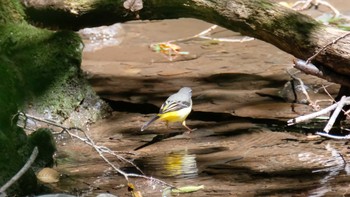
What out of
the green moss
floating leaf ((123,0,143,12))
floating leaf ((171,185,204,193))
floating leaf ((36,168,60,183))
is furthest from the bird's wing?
the green moss

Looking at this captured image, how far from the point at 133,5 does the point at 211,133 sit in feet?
4.93

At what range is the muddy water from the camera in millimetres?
5812

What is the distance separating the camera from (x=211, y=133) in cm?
722

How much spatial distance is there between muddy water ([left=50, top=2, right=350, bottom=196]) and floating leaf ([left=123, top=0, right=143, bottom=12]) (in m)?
1.07

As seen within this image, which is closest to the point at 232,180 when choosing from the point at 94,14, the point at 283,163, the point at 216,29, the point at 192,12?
the point at 283,163

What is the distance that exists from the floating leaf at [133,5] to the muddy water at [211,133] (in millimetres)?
1071

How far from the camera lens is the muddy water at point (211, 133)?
5812mm

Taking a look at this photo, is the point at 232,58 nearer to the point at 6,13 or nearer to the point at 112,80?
the point at 112,80

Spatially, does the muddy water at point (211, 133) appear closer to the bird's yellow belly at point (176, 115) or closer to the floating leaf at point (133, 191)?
the floating leaf at point (133, 191)

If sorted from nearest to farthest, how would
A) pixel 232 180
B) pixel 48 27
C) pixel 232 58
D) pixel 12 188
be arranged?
pixel 12 188
pixel 232 180
pixel 48 27
pixel 232 58

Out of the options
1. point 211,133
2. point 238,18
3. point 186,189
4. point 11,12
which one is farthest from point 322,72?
point 11,12

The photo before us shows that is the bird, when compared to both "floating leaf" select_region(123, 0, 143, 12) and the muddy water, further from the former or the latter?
"floating leaf" select_region(123, 0, 143, 12)

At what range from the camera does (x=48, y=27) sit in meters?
8.16

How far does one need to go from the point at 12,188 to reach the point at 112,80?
409cm
